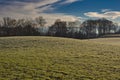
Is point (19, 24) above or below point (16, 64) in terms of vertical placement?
above

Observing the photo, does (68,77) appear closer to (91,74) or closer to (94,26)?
(91,74)

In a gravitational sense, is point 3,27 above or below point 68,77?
above

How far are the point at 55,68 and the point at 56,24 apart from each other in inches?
3421

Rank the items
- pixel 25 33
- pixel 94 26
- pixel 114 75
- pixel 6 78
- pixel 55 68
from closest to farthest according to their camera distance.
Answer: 1. pixel 6 78
2. pixel 114 75
3. pixel 55 68
4. pixel 25 33
5. pixel 94 26

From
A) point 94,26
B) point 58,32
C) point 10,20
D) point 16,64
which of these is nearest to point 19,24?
point 10,20

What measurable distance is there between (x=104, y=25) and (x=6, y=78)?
108366 millimetres

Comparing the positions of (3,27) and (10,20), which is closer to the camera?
(3,27)

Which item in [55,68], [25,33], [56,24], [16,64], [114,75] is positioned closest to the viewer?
[114,75]

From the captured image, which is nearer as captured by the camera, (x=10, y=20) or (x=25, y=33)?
(x=25, y=33)

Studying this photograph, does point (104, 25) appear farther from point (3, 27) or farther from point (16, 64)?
point (16, 64)

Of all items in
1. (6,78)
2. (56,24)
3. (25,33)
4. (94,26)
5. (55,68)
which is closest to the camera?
(6,78)

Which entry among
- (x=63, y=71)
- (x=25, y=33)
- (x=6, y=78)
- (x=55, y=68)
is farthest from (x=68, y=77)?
(x=25, y=33)

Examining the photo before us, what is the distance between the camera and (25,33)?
82.4 metres

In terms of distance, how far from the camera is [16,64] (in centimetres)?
1504
